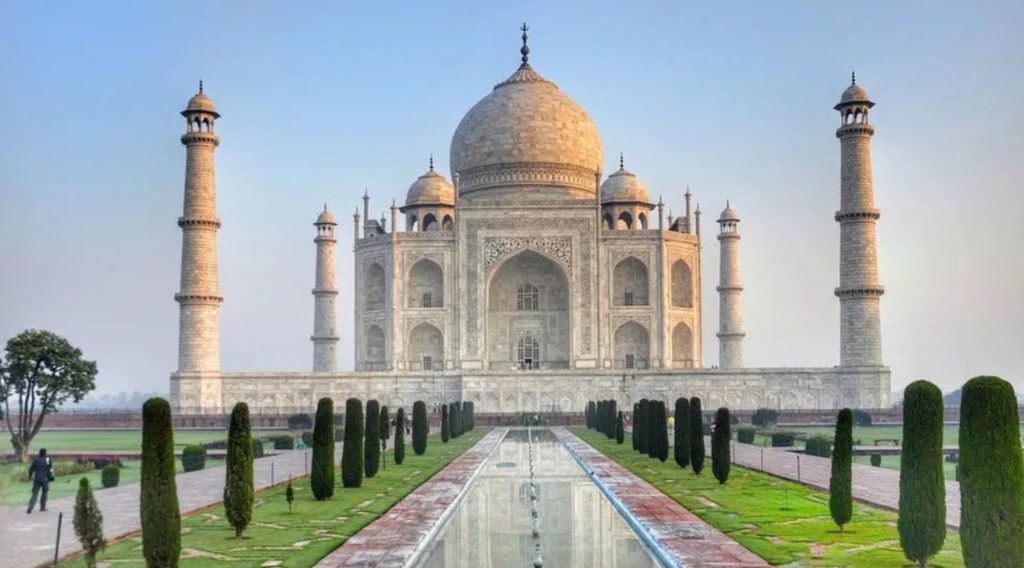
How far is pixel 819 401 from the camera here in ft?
106

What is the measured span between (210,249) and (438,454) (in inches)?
552

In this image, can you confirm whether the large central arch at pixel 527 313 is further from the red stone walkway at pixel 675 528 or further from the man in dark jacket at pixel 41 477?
the man in dark jacket at pixel 41 477

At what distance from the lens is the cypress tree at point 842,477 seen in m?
9.85

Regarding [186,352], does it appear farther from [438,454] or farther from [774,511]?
[774,511]

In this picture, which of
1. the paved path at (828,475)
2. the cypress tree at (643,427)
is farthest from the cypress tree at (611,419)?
the cypress tree at (643,427)

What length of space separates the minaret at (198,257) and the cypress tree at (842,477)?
2427 centimetres

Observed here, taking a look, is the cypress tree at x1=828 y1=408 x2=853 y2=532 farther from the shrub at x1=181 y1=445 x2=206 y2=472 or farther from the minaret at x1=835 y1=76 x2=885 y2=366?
the minaret at x1=835 y1=76 x2=885 y2=366

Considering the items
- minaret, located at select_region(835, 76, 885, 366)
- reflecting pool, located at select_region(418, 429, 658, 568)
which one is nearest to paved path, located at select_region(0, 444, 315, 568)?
reflecting pool, located at select_region(418, 429, 658, 568)

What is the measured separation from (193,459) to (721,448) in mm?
8569

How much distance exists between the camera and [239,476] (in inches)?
391

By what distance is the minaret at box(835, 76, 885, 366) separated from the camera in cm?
3186

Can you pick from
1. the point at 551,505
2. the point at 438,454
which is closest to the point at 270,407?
the point at 438,454

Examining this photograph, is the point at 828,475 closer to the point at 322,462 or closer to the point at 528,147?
the point at 322,462

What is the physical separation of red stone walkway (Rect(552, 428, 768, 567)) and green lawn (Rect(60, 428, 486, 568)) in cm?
255
